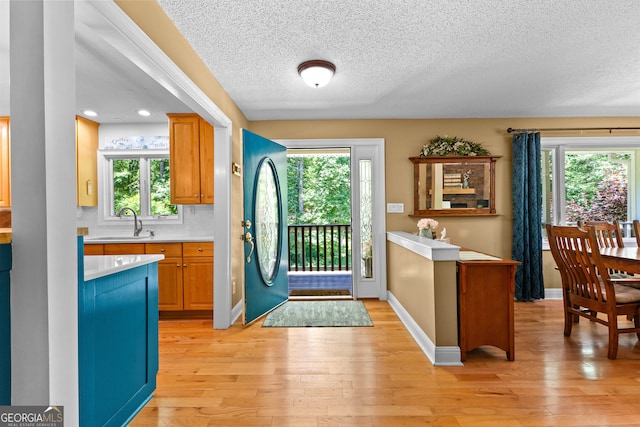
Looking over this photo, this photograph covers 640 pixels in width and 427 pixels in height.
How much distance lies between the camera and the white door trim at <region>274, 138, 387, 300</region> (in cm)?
452

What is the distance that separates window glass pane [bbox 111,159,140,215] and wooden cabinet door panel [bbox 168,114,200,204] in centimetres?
82

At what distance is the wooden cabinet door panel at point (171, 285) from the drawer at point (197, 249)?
0.12 metres

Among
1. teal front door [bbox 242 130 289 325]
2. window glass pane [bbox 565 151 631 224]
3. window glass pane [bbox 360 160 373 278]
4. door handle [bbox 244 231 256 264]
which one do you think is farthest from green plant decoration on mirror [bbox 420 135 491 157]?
door handle [bbox 244 231 256 264]

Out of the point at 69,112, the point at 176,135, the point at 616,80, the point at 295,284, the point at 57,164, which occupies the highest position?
the point at 616,80

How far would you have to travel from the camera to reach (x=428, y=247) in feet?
8.72

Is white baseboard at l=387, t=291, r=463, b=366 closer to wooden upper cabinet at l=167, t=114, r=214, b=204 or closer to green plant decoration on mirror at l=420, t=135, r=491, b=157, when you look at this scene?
green plant decoration on mirror at l=420, t=135, r=491, b=157

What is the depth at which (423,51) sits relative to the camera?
8.93 feet

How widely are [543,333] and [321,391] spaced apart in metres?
2.33

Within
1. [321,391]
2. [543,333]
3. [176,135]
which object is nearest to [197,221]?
[176,135]

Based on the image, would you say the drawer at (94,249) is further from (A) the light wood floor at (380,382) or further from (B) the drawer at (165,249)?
(A) the light wood floor at (380,382)

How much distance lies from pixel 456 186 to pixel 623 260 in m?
2.08

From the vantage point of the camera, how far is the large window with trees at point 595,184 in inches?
180

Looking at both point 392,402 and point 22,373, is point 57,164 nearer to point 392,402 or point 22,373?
point 22,373

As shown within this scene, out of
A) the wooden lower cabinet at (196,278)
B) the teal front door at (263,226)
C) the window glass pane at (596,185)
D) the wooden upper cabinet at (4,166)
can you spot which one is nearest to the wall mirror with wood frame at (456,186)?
the window glass pane at (596,185)
